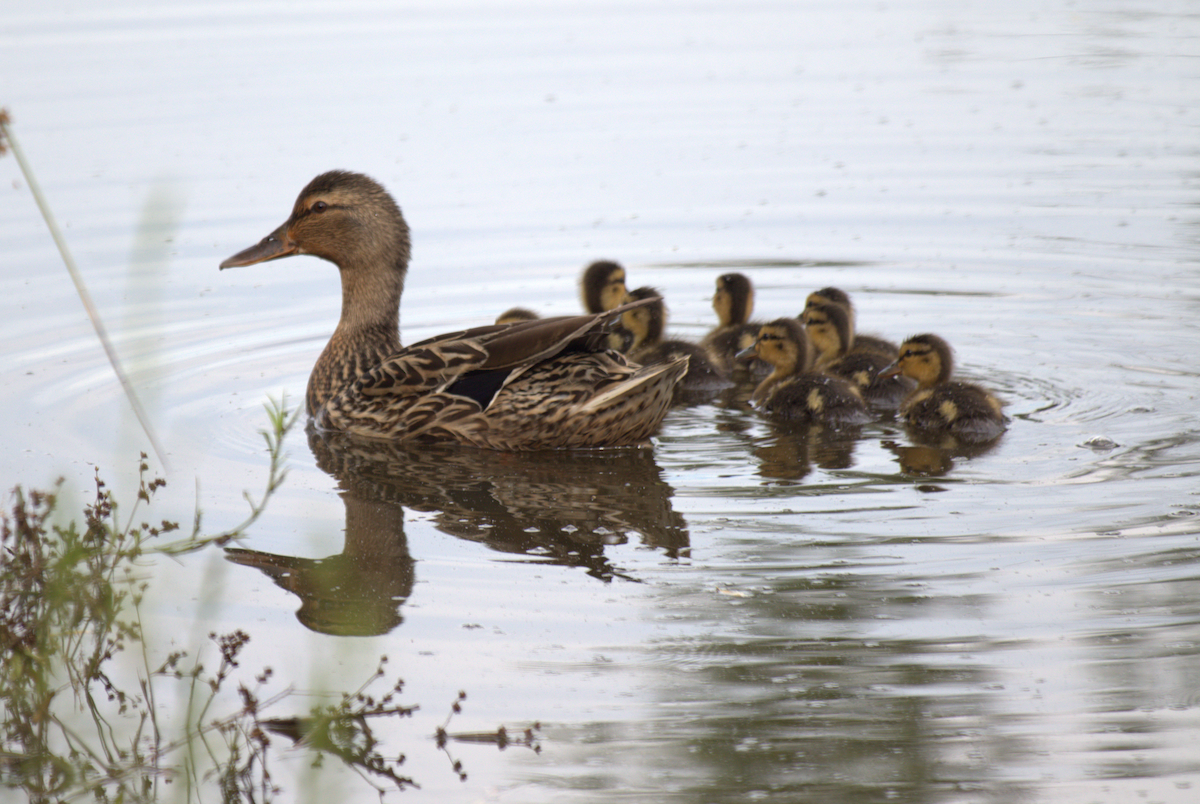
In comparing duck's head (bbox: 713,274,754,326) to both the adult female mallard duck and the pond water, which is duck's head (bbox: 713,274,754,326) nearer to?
the pond water

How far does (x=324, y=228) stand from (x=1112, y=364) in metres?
3.36

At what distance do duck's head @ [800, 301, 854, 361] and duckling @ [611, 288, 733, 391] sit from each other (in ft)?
1.44

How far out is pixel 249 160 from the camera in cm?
990

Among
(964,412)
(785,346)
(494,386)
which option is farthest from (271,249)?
(964,412)

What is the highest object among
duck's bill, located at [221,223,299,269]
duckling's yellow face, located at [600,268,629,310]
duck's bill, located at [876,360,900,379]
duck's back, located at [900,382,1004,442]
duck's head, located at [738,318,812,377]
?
duck's bill, located at [221,223,299,269]

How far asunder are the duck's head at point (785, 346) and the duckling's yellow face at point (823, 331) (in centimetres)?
14

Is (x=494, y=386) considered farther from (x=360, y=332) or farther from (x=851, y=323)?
(x=851, y=323)

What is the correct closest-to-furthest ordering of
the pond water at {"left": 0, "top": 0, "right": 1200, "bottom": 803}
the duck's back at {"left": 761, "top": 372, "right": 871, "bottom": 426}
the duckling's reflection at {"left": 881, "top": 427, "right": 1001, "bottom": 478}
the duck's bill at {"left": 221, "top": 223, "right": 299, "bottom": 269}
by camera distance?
the pond water at {"left": 0, "top": 0, "right": 1200, "bottom": 803} < the duckling's reflection at {"left": 881, "top": 427, "right": 1001, "bottom": 478} < the duck's back at {"left": 761, "top": 372, "right": 871, "bottom": 426} < the duck's bill at {"left": 221, "top": 223, "right": 299, "bottom": 269}

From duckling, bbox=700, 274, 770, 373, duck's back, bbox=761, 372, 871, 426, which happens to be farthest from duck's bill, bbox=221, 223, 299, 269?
duck's back, bbox=761, 372, 871, 426

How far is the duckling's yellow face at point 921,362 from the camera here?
227 inches

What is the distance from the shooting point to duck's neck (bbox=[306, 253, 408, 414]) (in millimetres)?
5859

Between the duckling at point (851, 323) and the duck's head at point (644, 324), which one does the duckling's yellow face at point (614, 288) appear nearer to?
the duck's head at point (644, 324)

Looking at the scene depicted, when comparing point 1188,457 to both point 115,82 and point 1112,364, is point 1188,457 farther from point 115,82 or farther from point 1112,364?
point 115,82

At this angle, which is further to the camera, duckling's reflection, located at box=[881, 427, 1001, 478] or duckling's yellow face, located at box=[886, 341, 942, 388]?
duckling's yellow face, located at box=[886, 341, 942, 388]
